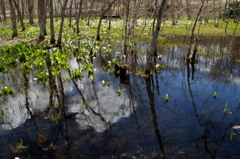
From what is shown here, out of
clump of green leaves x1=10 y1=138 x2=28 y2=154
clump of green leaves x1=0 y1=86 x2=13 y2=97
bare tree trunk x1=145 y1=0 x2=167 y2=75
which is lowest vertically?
clump of green leaves x1=10 y1=138 x2=28 y2=154

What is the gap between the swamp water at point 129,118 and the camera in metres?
4.86

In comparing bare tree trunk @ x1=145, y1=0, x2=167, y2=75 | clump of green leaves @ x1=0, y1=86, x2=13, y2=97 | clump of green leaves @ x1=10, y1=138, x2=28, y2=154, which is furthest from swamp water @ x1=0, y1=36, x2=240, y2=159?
bare tree trunk @ x1=145, y1=0, x2=167, y2=75

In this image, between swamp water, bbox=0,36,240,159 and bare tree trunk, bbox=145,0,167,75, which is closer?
swamp water, bbox=0,36,240,159

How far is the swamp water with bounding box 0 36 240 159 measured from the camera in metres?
4.86

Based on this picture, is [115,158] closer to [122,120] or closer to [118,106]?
[122,120]

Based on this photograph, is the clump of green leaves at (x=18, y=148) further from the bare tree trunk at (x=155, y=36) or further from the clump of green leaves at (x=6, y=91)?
the bare tree trunk at (x=155, y=36)

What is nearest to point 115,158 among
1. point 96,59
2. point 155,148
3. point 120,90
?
point 155,148

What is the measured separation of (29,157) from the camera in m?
4.48

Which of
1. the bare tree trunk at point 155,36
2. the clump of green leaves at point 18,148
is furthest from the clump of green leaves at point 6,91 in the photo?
the bare tree trunk at point 155,36

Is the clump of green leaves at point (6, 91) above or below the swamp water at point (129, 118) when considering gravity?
above

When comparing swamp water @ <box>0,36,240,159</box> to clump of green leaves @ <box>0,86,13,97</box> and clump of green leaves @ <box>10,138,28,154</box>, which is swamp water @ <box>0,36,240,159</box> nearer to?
clump of green leaves @ <box>10,138,28,154</box>

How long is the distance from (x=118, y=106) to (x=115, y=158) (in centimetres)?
267

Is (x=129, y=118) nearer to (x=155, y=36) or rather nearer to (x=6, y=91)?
(x=155, y=36)

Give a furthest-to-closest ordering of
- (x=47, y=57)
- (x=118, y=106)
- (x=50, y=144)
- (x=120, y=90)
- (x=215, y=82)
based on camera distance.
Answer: (x=47, y=57)
(x=215, y=82)
(x=120, y=90)
(x=118, y=106)
(x=50, y=144)
